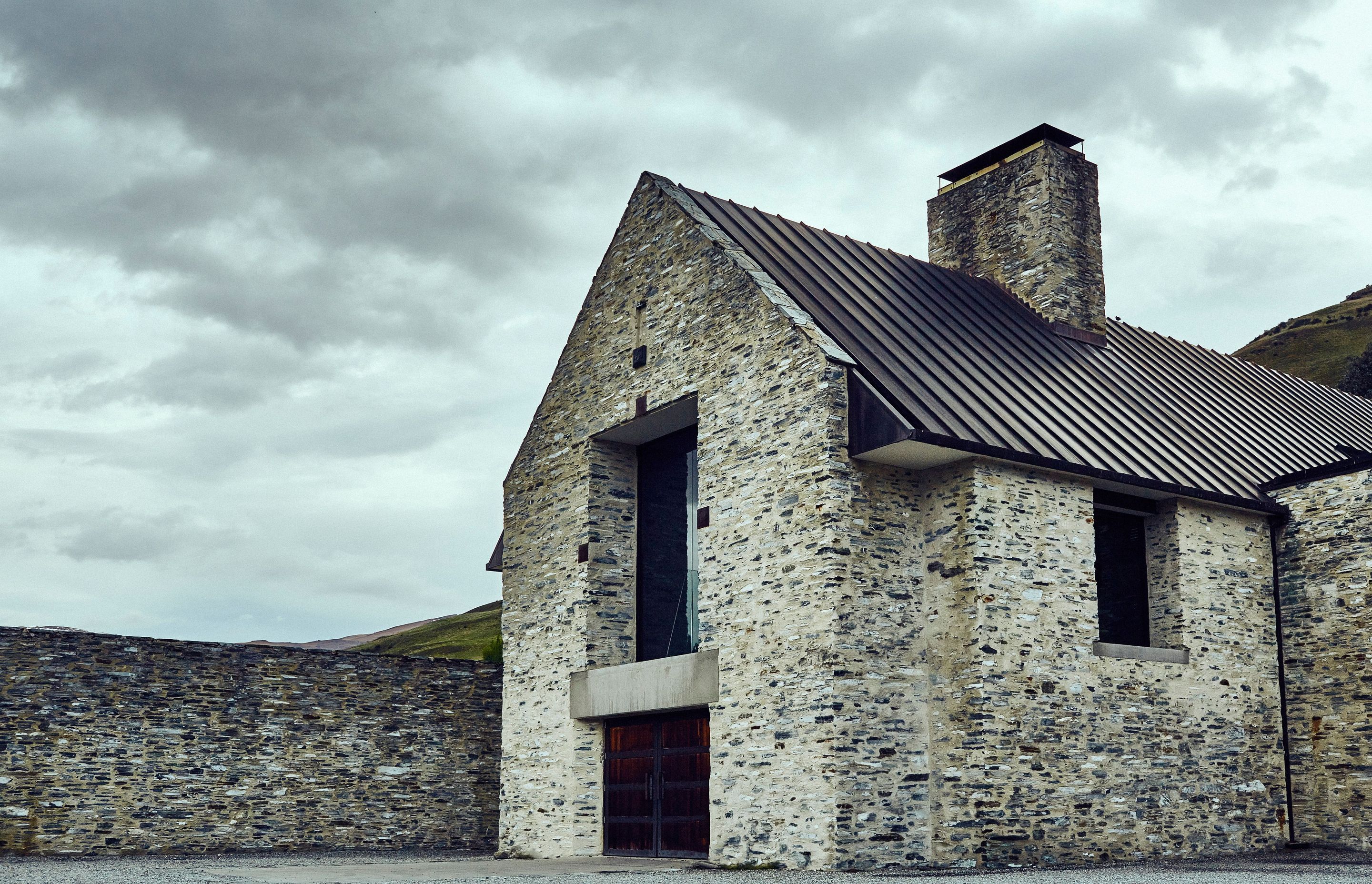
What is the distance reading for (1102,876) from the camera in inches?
477

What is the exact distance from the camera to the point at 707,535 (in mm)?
15648

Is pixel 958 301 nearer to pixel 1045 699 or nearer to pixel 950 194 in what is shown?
pixel 950 194

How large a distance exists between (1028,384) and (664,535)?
5.67 meters

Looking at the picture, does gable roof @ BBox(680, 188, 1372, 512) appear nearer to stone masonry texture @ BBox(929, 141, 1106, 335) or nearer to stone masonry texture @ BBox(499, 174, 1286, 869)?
stone masonry texture @ BBox(929, 141, 1106, 335)

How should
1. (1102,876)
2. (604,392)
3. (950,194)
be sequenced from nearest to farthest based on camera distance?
(1102,876) → (604,392) → (950,194)

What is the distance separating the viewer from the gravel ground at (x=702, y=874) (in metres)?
11.9

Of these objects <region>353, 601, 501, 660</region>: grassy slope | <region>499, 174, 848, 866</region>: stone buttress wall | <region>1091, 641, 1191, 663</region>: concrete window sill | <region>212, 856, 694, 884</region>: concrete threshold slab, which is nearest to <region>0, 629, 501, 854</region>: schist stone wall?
<region>499, 174, 848, 866</region>: stone buttress wall

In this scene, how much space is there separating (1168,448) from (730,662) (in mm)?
6968

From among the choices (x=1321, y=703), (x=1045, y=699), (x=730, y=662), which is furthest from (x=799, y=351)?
(x=1321, y=703)

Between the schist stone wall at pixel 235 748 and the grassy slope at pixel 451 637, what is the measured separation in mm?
42148

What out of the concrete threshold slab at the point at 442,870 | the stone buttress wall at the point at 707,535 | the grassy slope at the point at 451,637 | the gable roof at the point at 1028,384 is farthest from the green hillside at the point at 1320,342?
the concrete threshold slab at the point at 442,870

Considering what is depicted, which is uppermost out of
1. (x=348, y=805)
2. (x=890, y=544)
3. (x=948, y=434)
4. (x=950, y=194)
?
(x=950, y=194)

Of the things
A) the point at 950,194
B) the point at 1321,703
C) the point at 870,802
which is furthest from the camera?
the point at 950,194

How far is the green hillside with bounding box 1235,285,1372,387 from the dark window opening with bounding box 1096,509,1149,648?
56.9m
